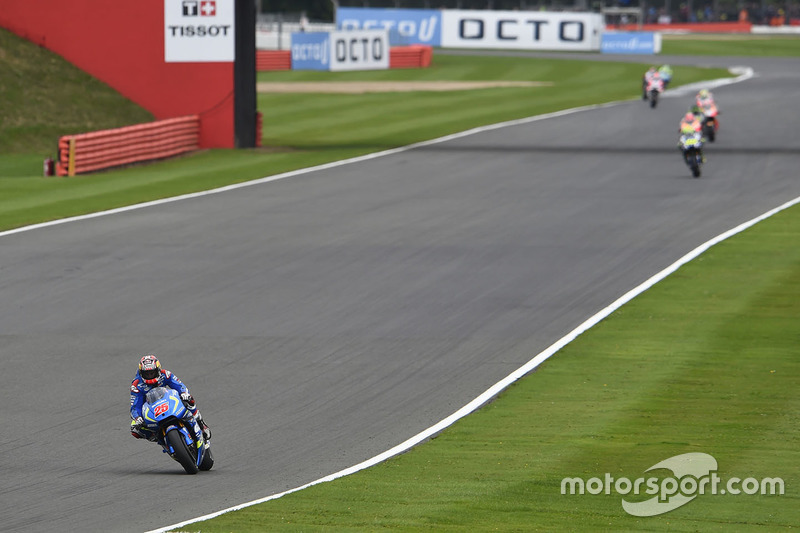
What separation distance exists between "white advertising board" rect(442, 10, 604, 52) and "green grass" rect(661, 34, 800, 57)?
5160 millimetres

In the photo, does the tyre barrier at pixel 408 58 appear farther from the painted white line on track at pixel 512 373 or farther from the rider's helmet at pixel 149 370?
the rider's helmet at pixel 149 370

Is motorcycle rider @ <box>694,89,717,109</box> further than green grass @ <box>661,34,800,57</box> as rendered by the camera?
No

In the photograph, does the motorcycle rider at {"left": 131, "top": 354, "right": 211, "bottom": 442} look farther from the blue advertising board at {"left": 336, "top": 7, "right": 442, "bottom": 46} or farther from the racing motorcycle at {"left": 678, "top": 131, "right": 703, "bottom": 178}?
the blue advertising board at {"left": 336, "top": 7, "right": 442, "bottom": 46}

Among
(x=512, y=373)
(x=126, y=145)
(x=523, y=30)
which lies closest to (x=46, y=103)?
(x=126, y=145)

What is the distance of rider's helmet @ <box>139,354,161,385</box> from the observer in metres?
12.3

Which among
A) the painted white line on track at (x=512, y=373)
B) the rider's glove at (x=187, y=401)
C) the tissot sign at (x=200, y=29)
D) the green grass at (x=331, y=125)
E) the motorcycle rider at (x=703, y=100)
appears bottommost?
the green grass at (x=331, y=125)

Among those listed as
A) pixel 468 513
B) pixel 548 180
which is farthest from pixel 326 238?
pixel 468 513

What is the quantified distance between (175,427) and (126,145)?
26620mm

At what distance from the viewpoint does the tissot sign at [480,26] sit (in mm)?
88812

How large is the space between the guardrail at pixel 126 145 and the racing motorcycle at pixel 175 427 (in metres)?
24.7

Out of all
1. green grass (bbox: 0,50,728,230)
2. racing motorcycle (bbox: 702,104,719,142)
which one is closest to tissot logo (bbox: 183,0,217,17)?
green grass (bbox: 0,50,728,230)

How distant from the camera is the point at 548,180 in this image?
3453 centimetres

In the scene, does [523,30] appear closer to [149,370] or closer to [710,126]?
[710,126]

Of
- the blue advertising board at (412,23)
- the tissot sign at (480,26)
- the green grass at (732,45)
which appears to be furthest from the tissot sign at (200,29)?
the blue advertising board at (412,23)
